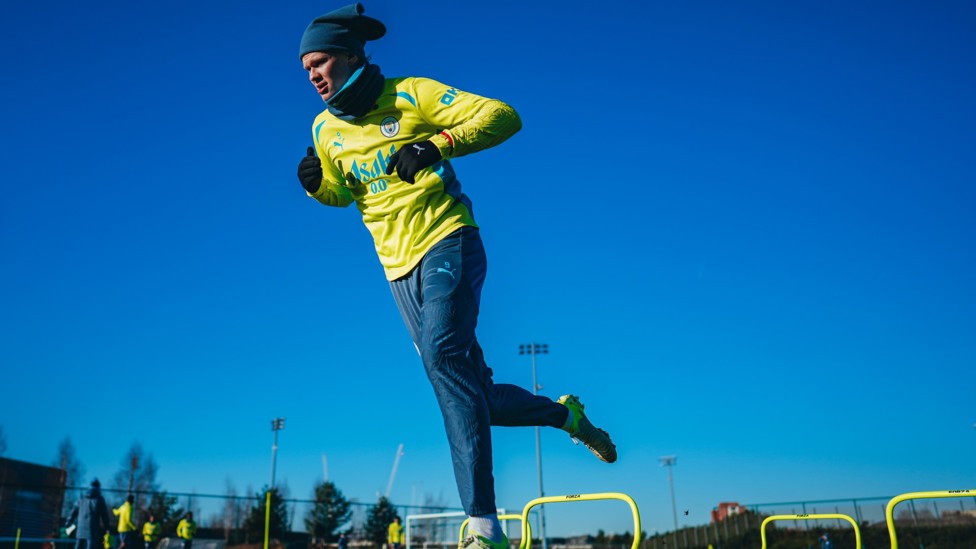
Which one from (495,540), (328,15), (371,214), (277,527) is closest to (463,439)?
(495,540)

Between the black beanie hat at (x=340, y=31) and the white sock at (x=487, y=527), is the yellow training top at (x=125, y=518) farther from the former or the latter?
the white sock at (x=487, y=527)

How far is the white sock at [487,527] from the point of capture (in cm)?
267

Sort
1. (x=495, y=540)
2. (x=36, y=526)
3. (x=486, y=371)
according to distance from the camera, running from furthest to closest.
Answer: (x=36, y=526) < (x=486, y=371) < (x=495, y=540)

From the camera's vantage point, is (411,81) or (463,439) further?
(411,81)

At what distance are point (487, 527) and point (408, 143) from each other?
1692 millimetres

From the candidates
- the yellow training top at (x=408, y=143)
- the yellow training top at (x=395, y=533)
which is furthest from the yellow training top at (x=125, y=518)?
the yellow training top at (x=408, y=143)

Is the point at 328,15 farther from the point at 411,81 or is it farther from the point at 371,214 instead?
the point at 371,214

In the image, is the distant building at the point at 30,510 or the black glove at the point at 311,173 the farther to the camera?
the distant building at the point at 30,510

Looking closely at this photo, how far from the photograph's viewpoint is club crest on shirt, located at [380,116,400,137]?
3.41 metres

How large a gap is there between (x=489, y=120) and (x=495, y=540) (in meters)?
1.73

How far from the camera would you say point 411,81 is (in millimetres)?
3459

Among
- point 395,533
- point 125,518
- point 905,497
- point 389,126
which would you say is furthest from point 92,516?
point 905,497

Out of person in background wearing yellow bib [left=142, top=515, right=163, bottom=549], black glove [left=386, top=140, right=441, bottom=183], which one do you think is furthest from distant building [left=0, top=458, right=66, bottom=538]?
black glove [left=386, top=140, right=441, bottom=183]

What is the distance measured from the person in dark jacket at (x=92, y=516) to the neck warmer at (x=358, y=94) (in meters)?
14.8
